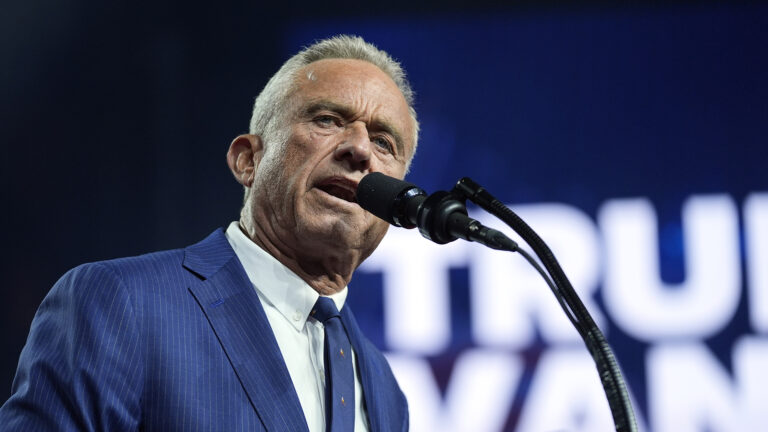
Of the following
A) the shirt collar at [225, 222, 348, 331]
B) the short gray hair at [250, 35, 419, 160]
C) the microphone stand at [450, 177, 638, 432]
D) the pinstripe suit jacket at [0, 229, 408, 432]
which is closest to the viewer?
the microphone stand at [450, 177, 638, 432]

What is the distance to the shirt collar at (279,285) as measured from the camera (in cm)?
167

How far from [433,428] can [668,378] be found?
0.95m

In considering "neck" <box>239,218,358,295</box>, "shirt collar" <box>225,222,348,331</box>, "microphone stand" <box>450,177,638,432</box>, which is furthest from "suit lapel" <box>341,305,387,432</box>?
"microphone stand" <box>450,177,638,432</box>

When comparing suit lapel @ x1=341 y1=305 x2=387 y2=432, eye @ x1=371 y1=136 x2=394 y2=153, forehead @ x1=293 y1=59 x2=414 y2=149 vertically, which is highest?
forehead @ x1=293 y1=59 x2=414 y2=149

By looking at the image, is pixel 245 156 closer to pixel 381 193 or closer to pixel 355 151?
pixel 355 151

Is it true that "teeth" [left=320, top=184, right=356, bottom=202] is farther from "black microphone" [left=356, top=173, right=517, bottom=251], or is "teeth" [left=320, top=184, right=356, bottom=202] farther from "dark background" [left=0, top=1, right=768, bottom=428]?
"dark background" [left=0, top=1, right=768, bottom=428]

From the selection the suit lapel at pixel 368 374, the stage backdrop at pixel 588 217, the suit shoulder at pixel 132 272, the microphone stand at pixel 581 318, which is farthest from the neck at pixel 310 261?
the stage backdrop at pixel 588 217

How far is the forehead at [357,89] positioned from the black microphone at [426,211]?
1.43ft

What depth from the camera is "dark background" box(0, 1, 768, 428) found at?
3088mm

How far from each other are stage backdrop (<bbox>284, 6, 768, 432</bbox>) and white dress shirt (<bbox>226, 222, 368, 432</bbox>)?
1.37 meters

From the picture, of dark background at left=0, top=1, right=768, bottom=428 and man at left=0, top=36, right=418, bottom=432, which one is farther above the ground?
dark background at left=0, top=1, right=768, bottom=428

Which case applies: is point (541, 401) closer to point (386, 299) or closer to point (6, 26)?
point (386, 299)

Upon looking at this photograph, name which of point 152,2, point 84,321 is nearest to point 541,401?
point 84,321

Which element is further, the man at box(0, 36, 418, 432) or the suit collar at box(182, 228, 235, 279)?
the suit collar at box(182, 228, 235, 279)
